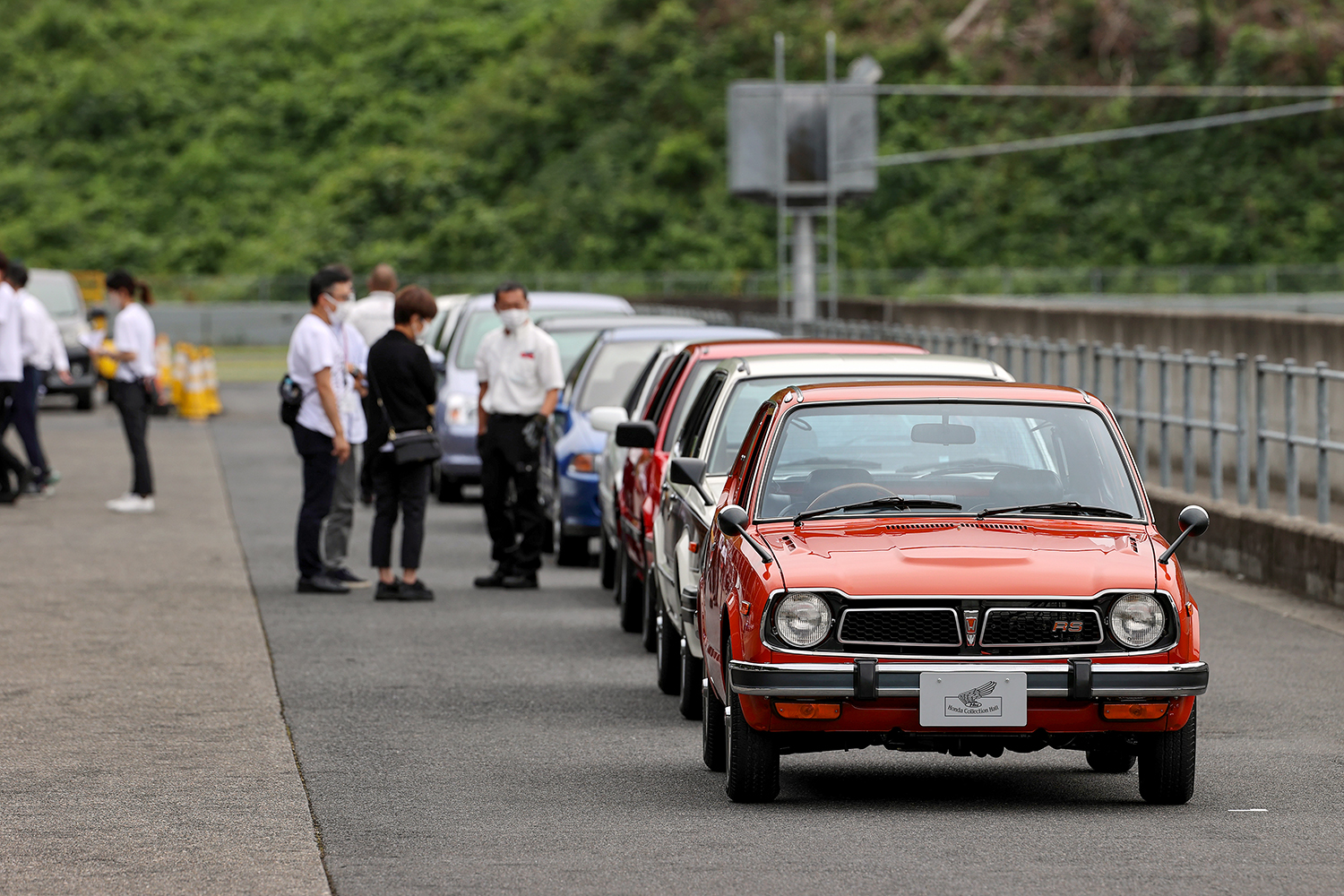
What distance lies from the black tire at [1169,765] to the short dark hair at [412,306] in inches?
261

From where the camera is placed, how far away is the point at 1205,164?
59.4 meters

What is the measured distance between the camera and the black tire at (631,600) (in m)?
12.4

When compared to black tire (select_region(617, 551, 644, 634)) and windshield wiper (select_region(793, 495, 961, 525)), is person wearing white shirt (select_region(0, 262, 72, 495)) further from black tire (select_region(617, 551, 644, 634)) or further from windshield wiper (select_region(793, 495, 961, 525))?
windshield wiper (select_region(793, 495, 961, 525))

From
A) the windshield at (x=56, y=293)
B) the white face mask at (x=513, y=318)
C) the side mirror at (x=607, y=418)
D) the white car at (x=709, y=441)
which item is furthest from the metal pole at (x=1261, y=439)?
the windshield at (x=56, y=293)

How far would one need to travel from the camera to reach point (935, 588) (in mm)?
7277

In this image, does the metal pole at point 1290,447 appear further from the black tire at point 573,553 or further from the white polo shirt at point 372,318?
the white polo shirt at point 372,318

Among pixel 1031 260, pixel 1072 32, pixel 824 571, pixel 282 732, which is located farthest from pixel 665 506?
pixel 1072 32

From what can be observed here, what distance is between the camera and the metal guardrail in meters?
14.1

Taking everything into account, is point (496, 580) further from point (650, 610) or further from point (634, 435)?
point (634, 435)

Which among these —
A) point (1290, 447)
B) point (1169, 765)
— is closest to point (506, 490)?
point (1290, 447)

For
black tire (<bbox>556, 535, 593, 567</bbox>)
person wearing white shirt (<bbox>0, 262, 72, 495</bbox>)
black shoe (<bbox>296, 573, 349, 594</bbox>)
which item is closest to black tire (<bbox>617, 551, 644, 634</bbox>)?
black shoe (<bbox>296, 573, 349, 594</bbox>)

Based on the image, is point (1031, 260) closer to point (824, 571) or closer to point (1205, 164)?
point (1205, 164)

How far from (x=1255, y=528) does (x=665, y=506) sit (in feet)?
17.7

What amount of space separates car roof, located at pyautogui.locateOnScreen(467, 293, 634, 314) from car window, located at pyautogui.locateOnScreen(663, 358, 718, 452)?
9140 mm
